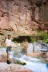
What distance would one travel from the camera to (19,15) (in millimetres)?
2949

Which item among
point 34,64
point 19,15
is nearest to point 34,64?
point 34,64

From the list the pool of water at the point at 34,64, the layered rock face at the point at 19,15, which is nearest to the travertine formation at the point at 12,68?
the pool of water at the point at 34,64

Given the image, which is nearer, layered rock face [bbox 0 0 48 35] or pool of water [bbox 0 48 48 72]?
pool of water [bbox 0 48 48 72]

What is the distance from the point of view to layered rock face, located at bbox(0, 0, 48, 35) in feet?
9.59

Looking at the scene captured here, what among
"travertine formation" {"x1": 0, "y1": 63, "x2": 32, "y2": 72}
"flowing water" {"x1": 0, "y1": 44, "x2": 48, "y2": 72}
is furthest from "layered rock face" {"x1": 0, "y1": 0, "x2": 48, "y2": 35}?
"travertine formation" {"x1": 0, "y1": 63, "x2": 32, "y2": 72}

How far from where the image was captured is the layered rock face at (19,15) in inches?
115

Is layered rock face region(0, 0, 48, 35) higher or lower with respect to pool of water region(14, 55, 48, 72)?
higher

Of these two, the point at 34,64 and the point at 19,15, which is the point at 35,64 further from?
the point at 19,15

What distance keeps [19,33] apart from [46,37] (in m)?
0.51

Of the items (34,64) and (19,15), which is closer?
(34,64)

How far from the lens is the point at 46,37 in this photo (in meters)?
2.84

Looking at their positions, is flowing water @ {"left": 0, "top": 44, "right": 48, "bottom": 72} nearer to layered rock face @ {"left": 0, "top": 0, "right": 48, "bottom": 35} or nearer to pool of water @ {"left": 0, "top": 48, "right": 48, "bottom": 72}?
pool of water @ {"left": 0, "top": 48, "right": 48, "bottom": 72}

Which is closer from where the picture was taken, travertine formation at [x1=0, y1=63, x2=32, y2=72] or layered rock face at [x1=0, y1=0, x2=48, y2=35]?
travertine formation at [x1=0, y1=63, x2=32, y2=72]

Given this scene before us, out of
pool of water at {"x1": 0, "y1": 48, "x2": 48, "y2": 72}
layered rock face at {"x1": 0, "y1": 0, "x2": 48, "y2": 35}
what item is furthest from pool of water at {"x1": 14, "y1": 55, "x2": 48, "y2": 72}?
layered rock face at {"x1": 0, "y1": 0, "x2": 48, "y2": 35}
